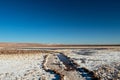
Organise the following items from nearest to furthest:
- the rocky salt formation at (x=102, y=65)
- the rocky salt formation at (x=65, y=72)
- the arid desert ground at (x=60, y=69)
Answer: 1. the rocky salt formation at (x=65, y=72)
2. the arid desert ground at (x=60, y=69)
3. the rocky salt formation at (x=102, y=65)

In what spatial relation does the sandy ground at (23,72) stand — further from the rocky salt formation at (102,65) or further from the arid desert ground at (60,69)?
the rocky salt formation at (102,65)

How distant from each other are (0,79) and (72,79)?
4.96 metres

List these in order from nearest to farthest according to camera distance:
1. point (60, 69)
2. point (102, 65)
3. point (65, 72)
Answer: point (65, 72) → point (60, 69) → point (102, 65)

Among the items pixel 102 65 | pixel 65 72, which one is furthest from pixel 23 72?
pixel 102 65

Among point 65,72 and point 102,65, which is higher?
point 102,65

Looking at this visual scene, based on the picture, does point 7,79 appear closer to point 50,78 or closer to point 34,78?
point 34,78

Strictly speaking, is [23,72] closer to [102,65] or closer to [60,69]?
[60,69]

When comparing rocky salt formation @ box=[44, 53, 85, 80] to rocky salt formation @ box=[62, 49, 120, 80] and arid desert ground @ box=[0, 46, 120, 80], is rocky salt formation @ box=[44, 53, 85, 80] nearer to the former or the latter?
arid desert ground @ box=[0, 46, 120, 80]

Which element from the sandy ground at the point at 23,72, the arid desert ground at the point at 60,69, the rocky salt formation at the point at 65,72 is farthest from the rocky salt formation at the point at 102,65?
the sandy ground at the point at 23,72

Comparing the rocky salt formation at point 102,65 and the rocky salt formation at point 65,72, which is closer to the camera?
the rocky salt formation at point 65,72

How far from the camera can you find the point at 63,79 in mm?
13969

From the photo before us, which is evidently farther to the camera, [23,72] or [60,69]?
[60,69]

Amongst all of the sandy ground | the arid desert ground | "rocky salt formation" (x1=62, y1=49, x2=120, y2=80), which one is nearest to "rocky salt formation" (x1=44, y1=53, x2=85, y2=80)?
the arid desert ground

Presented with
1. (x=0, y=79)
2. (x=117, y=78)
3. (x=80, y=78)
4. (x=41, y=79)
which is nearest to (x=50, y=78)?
(x=41, y=79)
